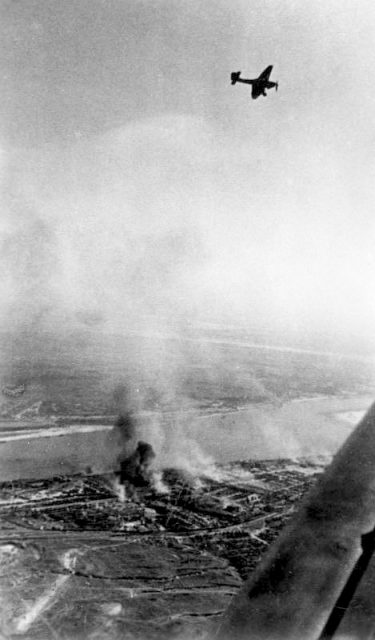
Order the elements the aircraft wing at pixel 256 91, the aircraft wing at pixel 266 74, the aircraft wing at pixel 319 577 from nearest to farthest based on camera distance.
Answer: the aircraft wing at pixel 319 577 < the aircraft wing at pixel 266 74 < the aircraft wing at pixel 256 91

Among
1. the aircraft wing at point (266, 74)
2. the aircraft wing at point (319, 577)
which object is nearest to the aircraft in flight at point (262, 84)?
the aircraft wing at point (266, 74)

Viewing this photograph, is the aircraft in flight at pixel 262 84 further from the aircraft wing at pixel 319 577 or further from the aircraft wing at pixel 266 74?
the aircraft wing at pixel 319 577

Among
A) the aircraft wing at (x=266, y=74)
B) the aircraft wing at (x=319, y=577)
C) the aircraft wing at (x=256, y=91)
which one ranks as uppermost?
the aircraft wing at (x=266, y=74)

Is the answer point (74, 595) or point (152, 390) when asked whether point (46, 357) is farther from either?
point (74, 595)

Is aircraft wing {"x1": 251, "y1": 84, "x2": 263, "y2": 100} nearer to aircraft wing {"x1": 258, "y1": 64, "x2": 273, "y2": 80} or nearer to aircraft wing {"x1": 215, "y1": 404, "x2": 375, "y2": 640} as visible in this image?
aircraft wing {"x1": 258, "y1": 64, "x2": 273, "y2": 80}

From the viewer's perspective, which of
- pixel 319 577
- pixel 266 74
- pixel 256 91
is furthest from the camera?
pixel 256 91

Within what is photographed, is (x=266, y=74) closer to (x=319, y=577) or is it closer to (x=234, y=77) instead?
(x=234, y=77)

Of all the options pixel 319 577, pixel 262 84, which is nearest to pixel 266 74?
pixel 262 84
